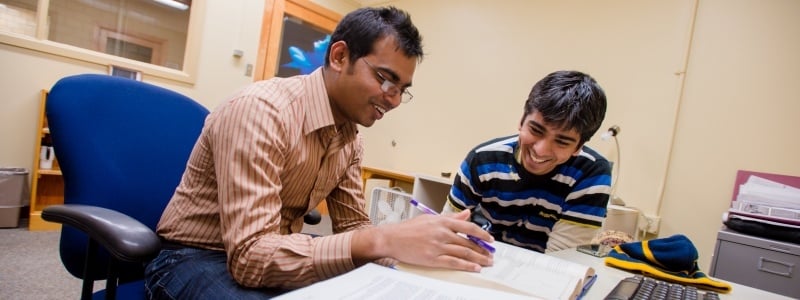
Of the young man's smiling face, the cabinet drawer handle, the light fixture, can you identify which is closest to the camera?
the young man's smiling face

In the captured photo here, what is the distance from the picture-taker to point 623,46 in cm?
263

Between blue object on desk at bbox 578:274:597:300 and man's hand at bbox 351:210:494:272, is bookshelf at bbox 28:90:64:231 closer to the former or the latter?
man's hand at bbox 351:210:494:272

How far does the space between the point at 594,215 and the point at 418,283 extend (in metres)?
0.87

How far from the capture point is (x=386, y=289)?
0.46 meters

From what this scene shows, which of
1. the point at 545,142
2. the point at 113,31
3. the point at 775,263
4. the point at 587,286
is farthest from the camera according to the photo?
the point at 113,31

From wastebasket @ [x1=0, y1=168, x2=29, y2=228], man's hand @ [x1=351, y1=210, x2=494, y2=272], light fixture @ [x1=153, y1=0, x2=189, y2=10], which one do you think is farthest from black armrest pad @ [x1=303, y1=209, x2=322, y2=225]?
light fixture @ [x1=153, y1=0, x2=189, y2=10]

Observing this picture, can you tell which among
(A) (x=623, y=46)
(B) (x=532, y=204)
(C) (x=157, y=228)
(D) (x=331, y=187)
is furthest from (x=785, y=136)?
(C) (x=157, y=228)

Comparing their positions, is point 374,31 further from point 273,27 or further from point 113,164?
point 273,27

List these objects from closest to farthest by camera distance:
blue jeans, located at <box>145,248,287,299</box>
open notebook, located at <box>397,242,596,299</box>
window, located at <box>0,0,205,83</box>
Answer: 1. open notebook, located at <box>397,242,596,299</box>
2. blue jeans, located at <box>145,248,287,299</box>
3. window, located at <box>0,0,205,83</box>

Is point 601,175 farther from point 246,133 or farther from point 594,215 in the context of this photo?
point 246,133

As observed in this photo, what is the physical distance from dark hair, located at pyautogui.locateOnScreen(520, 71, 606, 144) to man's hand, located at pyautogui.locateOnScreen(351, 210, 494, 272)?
0.51 m

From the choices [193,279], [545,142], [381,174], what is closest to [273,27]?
[381,174]

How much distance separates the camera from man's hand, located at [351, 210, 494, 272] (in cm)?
61

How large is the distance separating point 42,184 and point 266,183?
2846 millimetres
